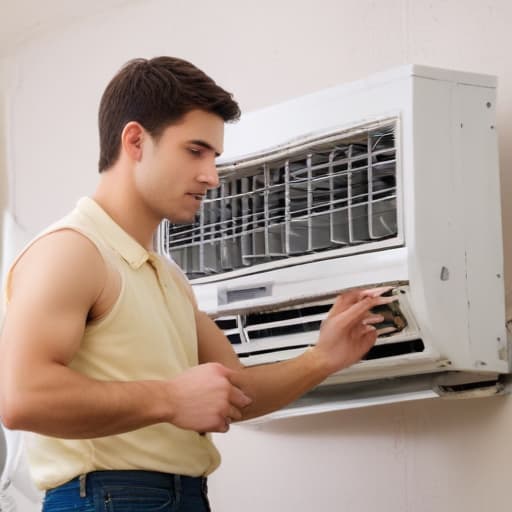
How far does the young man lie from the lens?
142 cm

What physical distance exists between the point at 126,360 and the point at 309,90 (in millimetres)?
1000

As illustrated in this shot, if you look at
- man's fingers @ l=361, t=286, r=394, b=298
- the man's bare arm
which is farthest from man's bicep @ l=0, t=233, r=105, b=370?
man's fingers @ l=361, t=286, r=394, b=298

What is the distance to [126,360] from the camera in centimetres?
Answer: 154

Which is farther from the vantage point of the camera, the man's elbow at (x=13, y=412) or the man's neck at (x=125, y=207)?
the man's neck at (x=125, y=207)

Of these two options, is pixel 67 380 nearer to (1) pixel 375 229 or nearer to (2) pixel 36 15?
(1) pixel 375 229

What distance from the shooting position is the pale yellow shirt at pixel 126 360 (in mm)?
1529

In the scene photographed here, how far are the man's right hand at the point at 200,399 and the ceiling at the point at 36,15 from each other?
1528mm

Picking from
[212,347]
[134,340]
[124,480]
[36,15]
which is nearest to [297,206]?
[212,347]

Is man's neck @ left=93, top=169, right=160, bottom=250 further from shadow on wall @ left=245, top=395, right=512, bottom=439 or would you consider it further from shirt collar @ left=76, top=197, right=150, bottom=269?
shadow on wall @ left=245, top=395, right=512, bottom=439

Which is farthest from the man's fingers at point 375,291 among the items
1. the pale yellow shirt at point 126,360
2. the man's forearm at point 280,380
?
the pale yellow shirt at point 126,360

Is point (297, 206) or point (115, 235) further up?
point (297, 206)

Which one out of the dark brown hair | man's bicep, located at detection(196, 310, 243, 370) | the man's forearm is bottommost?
the man's forearm

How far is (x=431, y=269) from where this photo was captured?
1.82 metres

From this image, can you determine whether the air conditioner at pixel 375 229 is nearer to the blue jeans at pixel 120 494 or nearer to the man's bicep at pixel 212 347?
the man's bicep at pixel 212 347
